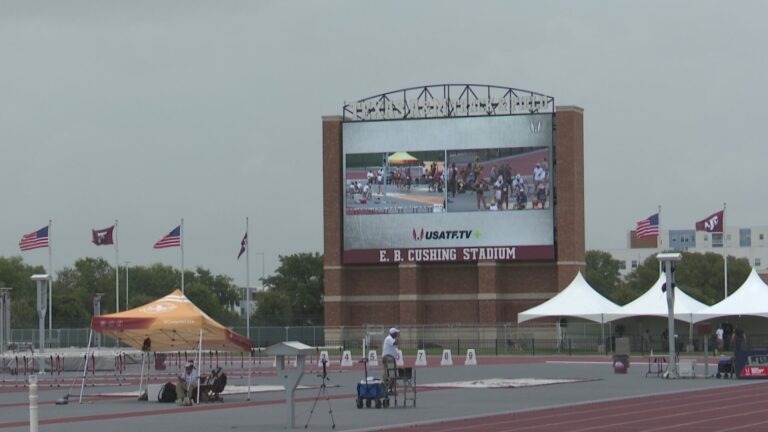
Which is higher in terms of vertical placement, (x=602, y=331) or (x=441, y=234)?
(x=441, y=234)

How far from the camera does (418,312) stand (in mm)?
92938

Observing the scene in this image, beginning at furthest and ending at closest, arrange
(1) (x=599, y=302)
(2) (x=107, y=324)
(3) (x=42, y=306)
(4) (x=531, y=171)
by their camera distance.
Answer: (4) (x=531, y=171) → (1) (x=599, y=302) → (3) (x=42, y=306) → (2) (x=107, y=324)

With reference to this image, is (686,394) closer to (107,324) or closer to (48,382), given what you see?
(107,324)

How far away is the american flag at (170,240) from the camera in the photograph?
77.1m

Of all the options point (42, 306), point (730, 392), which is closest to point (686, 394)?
point (730, 392)

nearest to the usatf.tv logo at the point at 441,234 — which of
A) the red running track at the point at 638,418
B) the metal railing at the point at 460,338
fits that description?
the metal railing at the point at 460,338

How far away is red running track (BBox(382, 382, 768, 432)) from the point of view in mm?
25859

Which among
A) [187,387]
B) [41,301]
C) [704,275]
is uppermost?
[704,275]

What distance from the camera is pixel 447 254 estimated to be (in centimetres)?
9169

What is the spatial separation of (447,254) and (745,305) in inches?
946

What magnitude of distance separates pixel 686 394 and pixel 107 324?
14.2 metres

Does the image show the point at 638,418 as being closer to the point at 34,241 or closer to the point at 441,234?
the point at 34,241

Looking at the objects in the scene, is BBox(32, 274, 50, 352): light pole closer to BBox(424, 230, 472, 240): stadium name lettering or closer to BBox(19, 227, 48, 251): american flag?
BBox(19, 227, 48, 251): american flag

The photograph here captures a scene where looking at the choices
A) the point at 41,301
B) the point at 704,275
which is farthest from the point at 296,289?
the point at 41,301
